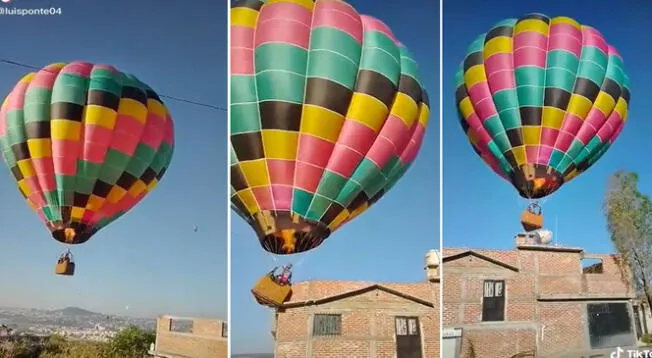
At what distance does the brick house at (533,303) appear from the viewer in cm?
514

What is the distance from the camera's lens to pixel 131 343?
4617 mm

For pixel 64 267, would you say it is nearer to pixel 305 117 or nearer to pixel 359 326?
pixel 305 117

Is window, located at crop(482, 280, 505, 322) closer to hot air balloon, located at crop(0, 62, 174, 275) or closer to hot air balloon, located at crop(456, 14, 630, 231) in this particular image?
hot air balloon, located at crop(456, 14, 630, 231)

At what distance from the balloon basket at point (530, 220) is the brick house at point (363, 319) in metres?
0.73

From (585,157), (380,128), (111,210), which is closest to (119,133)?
(111,210)

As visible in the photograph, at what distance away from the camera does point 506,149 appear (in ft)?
17.1

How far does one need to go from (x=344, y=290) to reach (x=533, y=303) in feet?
4.70

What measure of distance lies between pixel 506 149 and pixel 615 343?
1.80m

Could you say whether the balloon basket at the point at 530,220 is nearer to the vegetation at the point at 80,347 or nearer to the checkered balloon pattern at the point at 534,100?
the checkered balloon pattern at the point at 534,100

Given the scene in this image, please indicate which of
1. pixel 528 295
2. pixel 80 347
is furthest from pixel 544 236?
pixel 80 347

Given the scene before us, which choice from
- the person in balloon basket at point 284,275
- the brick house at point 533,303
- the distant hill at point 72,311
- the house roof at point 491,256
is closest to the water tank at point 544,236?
the brick house at point 533,303

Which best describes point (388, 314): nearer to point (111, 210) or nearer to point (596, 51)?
point (111, 210)

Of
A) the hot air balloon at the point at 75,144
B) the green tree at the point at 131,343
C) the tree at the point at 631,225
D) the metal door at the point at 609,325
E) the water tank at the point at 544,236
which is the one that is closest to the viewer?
the hot air balloon at the point at 75,144

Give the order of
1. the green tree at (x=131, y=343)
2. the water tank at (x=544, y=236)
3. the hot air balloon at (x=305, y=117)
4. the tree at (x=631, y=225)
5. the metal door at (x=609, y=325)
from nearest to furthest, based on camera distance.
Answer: the hot air balloon at (x=305, y=117) < the green tree at (x=131, y=343) < the water tank at (x=544, y=236) < the metal door at (x=609, y=325) < the tree at (x=631, y=225)
